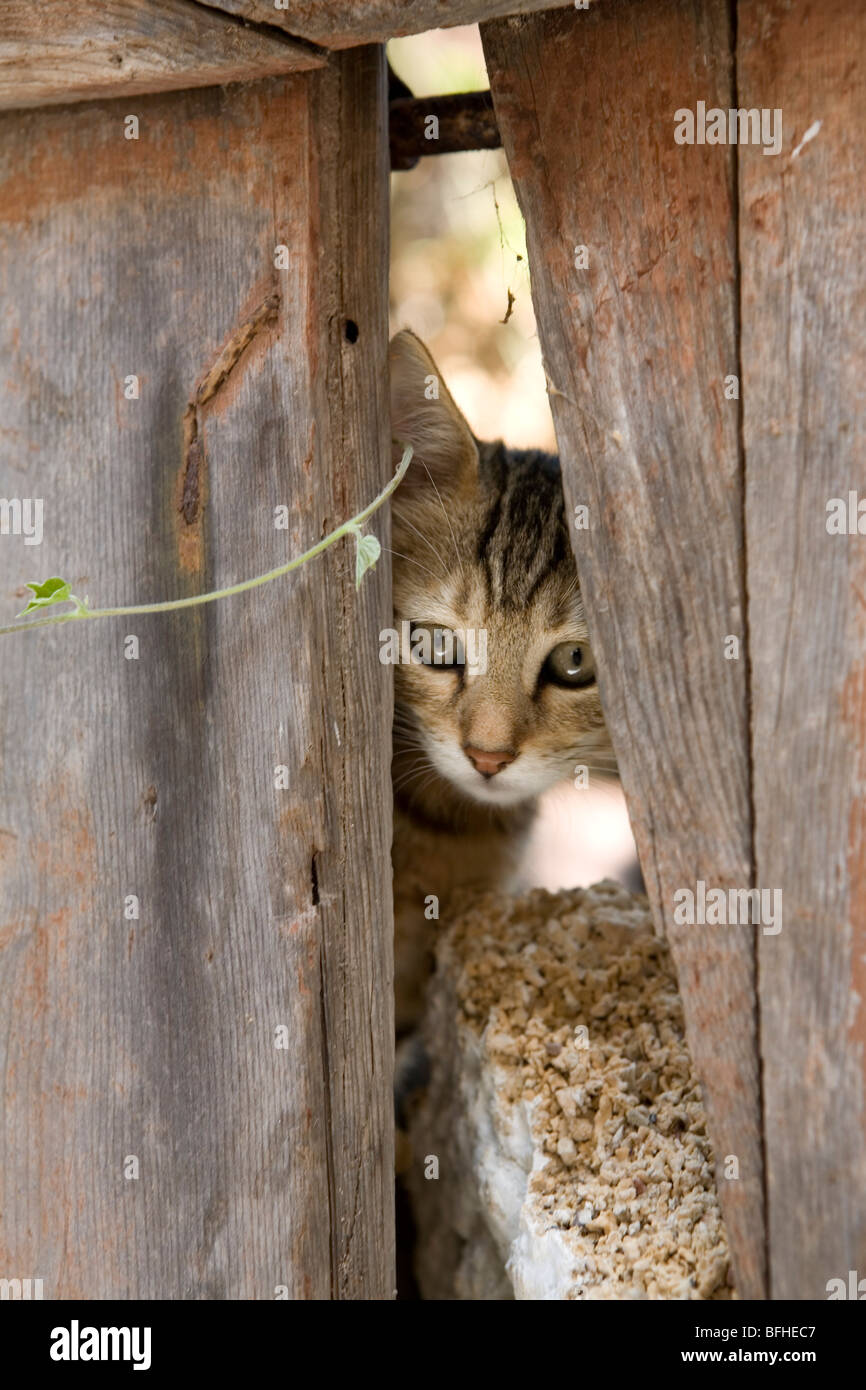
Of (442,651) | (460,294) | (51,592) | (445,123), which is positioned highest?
(460,294)

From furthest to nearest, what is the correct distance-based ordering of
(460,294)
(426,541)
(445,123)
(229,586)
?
(460,294), (426,541), (445,123), (229,586)

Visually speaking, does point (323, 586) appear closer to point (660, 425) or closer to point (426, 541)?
point (660, 425)

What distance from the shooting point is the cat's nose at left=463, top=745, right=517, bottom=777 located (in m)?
2.18

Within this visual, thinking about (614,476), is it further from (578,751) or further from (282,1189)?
(282,1189)

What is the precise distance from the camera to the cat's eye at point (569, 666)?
226 cm

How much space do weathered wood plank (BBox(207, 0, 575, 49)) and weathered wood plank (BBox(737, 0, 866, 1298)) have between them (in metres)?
0.30

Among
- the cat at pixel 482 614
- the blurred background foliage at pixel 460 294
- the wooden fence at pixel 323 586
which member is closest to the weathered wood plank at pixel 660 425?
the wooden fence at pixel 323 586

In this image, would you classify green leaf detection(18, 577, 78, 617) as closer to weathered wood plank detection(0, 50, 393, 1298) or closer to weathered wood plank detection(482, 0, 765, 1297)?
weathered wood plank detection(0, 50, 393, 1298)

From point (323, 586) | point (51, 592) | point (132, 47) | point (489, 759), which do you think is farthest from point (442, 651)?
point (132, 47)

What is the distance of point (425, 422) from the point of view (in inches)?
87.7

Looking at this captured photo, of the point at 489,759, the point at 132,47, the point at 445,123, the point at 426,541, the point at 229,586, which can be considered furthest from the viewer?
the point at 426,541

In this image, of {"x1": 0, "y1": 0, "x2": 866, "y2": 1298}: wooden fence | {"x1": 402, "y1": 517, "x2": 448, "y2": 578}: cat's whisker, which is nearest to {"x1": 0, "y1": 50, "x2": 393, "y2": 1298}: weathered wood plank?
{"x1": 0, "y1": 0, "x2": 866, "y2": 1298}: wooden fence

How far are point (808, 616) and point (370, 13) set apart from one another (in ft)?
2.78

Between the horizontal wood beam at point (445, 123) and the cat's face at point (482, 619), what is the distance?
0.38m
